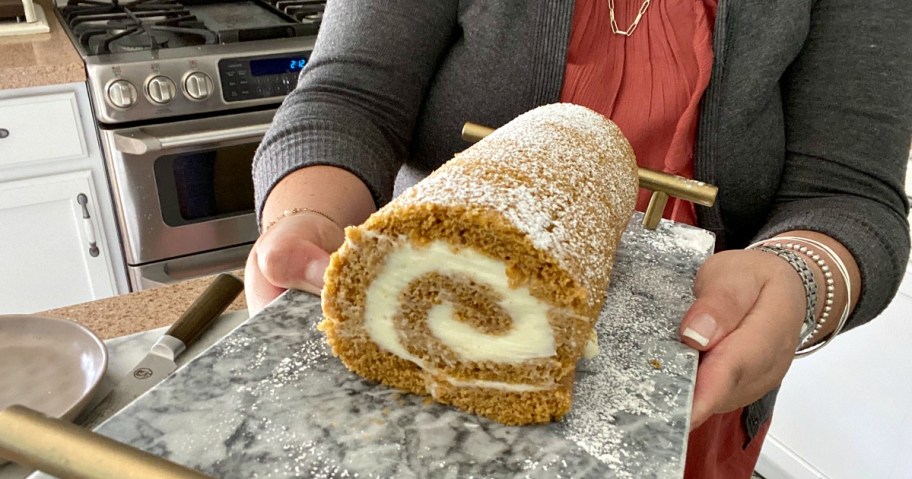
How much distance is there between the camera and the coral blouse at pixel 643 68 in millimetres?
839

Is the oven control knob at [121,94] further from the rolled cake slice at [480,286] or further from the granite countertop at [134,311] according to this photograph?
the rolled cake slice at [480,286]

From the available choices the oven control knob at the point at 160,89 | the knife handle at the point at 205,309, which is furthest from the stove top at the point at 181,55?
the knife handle at the point at 205,309

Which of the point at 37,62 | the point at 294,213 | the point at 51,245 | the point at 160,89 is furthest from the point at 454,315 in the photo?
the point at 51,245

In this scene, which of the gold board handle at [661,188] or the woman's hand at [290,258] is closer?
the woman's hand at [290,258]

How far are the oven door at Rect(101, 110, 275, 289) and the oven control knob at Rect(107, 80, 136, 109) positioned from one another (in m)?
0.08

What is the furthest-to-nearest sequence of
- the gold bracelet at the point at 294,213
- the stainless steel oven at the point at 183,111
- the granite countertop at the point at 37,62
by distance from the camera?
the stainless steel oven at the point at 183,111 < the granite countertop at the point at 37,62 < the gold bracelet at the point at 294,213

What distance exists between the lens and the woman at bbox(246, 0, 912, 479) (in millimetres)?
774

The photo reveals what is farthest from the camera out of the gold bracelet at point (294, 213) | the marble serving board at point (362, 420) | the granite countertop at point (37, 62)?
the granite countertop at point (37, 62)

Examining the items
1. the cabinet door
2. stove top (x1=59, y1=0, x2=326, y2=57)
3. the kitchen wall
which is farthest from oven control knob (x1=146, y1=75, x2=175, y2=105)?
the kitchen wall

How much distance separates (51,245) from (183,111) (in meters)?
0.47

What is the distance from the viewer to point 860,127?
81 cm

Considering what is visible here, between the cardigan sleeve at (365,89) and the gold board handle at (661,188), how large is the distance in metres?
0.13

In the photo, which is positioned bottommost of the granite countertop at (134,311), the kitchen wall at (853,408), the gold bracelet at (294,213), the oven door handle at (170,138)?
the kitchen wall at (853,408)

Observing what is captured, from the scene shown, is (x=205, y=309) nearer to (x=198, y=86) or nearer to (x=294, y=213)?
(x=294, y=213)
